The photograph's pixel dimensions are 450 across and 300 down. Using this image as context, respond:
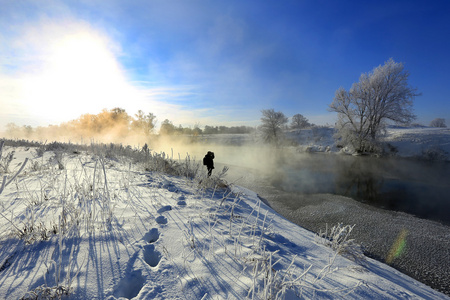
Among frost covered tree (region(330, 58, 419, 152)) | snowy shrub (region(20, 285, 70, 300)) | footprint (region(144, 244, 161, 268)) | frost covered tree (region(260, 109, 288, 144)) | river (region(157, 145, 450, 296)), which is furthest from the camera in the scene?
frost covered tree (region(260, 109, 288, 144))

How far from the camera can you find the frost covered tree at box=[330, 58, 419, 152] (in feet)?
69.0

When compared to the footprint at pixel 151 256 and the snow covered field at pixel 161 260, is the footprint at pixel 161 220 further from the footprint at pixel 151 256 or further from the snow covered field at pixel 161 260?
the footprint at pixel 151 256

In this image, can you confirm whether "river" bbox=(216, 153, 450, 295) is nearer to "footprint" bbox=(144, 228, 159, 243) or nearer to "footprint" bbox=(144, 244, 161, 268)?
"footprint" bbox=(144, 228, 159, 243)

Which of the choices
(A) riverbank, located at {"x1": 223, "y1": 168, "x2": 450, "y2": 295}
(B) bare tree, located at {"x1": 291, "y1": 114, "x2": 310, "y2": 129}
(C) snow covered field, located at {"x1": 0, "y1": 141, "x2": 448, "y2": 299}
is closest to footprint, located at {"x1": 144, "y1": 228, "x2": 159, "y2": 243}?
(C) snow covered field, located at {"x1": 0, "y1": 141, "x2": 448, "y2": 299}

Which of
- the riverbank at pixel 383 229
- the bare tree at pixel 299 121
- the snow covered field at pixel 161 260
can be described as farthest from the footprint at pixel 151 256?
the bare tree at pixel 299 121

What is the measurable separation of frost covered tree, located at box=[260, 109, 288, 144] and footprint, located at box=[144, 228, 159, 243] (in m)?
31.0

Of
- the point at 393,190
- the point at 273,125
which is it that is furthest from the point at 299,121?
the point at 393,190

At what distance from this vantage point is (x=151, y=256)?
192 centimetres

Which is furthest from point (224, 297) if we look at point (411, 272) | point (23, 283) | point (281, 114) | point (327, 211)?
point (281, 114)

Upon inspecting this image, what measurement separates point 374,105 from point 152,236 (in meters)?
27.9

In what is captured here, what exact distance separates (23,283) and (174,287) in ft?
3.53

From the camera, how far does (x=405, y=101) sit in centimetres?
2108

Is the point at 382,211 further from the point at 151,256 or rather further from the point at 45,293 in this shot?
the point at 45,293

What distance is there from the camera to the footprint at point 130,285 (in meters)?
1.44
